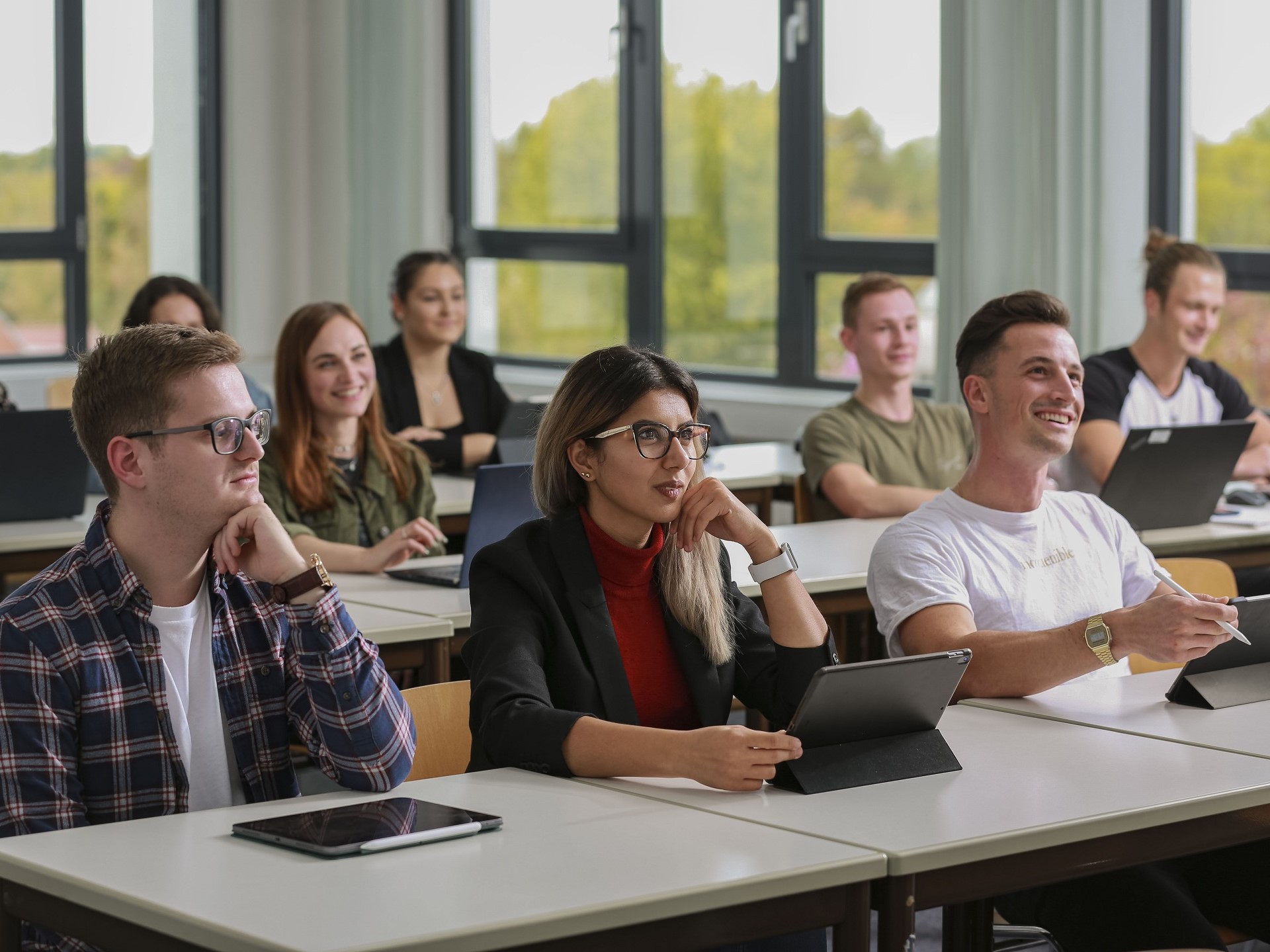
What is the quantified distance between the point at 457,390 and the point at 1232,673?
3315 mm

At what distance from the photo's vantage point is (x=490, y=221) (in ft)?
25.3

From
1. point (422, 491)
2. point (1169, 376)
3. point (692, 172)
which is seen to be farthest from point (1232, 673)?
point (692, 172)

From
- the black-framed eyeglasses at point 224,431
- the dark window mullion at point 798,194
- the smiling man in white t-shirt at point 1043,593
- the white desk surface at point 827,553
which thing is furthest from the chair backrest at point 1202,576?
the dark window mullion at point 798,194

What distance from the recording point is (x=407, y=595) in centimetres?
327

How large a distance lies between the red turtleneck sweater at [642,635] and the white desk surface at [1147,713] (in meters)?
0.46

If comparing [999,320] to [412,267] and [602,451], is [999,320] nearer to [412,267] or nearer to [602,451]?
[602,451]

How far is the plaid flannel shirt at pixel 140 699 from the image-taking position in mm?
1878

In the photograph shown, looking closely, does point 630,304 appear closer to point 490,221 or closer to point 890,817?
point 490,221

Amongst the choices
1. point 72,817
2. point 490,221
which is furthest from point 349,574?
point 490,221

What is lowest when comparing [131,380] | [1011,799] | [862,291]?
[1011,799]

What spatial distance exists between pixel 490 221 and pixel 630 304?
97cm

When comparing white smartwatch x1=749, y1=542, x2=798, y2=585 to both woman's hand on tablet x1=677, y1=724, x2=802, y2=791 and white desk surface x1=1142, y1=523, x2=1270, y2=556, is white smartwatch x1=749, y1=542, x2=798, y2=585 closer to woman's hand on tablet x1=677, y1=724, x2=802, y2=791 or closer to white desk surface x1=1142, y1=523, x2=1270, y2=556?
woman's hand on tablet x1=677, y1=724, x2=802, y2=791

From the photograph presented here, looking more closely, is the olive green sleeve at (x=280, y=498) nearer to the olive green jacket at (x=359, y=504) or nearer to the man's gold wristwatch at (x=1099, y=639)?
the olive green jacket at (x=359, y=504)

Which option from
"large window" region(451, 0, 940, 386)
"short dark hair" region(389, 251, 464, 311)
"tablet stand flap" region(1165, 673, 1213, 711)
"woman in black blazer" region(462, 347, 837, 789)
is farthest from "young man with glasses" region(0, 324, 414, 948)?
"large window" region(451, 0, 940, 386)
